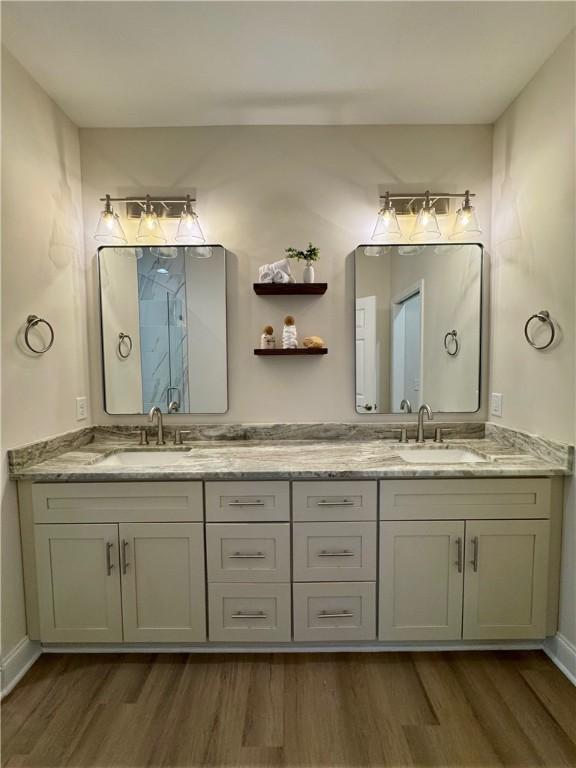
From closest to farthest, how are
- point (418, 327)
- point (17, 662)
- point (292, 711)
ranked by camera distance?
point (292, 711), point (17, 662), point (418, 327)

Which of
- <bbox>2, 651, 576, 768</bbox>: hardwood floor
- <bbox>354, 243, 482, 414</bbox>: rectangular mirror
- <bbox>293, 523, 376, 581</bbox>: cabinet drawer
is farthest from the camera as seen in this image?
<bbox>354, 243, 482, 414</bbox>: rectangular mirror

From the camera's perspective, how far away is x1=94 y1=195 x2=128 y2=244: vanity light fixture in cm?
210

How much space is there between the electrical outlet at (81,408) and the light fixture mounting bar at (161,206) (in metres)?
1.09

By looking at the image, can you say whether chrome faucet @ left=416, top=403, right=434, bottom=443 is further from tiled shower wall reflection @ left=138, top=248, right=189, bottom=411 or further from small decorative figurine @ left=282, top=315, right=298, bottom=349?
tiled shower wall reflection @ left=138, top=248, right=189, bottom=411

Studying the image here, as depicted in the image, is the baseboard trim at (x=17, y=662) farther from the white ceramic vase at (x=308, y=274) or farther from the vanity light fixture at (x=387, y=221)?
the vanity light fixture at (x=387, y=221)

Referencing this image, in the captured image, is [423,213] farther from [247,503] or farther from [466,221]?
[247,503]

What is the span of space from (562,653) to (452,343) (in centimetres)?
154

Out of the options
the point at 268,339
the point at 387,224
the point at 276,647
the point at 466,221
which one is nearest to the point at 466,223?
the point at 466,221

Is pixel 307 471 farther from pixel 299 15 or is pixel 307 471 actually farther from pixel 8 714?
pixel 299 15

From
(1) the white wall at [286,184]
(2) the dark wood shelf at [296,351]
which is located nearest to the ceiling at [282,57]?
(1) the white wall at [286,184]

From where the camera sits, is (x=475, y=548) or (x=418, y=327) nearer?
(x=475, y=548)

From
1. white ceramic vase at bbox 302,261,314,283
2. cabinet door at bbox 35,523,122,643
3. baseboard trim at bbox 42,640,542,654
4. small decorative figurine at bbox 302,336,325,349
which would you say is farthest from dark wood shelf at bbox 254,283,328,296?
baseboard trim at bbox 42,640,542,654

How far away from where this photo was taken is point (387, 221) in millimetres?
2141

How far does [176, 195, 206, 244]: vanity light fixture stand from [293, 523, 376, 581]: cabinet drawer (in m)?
1.65
